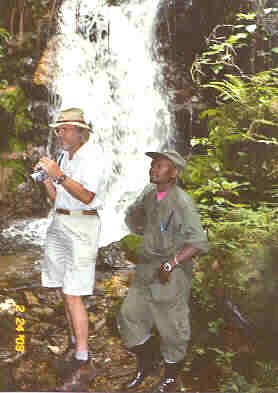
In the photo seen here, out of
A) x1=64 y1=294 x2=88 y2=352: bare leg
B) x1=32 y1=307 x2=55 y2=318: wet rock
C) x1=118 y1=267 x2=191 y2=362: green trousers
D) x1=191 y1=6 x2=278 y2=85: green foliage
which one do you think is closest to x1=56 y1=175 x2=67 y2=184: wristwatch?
x1=64 y1=294 x2=88 y2=352: bare leg

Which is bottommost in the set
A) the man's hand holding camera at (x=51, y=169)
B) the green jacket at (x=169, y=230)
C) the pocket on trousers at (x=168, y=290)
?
the pocket on trousers at (x=168, y=290)

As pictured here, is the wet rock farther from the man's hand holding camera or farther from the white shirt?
the man's hand holding camera

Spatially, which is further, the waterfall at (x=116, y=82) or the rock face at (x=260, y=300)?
the waterfall at (x=116, y=82)

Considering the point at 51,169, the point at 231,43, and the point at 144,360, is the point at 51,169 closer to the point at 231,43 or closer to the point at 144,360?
the point at 144,360

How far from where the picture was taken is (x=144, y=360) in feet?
9.42

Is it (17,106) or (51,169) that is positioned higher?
(17,106)

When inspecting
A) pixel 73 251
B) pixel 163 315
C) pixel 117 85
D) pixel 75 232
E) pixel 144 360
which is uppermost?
pixel 117 85

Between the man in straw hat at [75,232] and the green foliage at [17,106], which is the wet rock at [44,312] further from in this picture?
the green foliage at [17,106]

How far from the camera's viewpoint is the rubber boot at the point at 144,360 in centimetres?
284

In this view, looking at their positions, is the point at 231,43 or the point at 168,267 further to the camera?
the point at 231,43

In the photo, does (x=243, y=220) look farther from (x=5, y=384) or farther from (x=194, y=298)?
(x=5, y=384)

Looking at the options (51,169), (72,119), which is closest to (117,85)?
(72,119)

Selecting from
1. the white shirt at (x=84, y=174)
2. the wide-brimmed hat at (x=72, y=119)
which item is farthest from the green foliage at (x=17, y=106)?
the white shirt at (x=84, y=174)

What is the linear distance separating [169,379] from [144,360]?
22 cm
